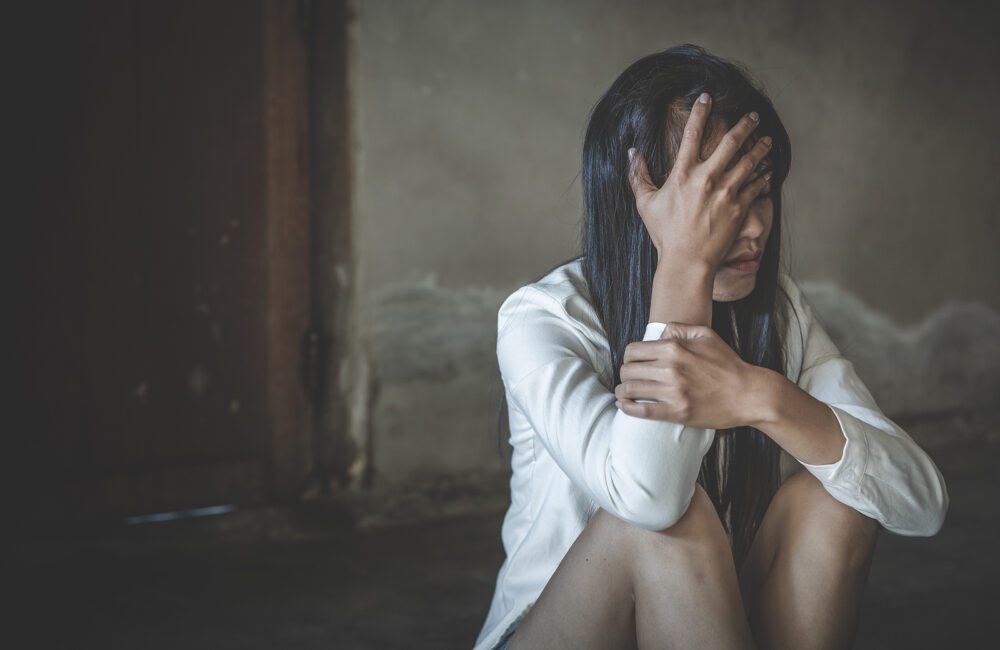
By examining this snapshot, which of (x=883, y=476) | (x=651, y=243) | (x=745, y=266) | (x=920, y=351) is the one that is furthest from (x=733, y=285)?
(x=920, y=351)

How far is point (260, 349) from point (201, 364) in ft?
0.60

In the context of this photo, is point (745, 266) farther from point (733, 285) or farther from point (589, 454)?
point (589, 454)

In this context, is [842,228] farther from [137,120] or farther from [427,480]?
[137,120]

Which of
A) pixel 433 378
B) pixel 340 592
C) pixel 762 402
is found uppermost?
pixel 762 402

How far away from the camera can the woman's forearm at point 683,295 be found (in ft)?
4.00

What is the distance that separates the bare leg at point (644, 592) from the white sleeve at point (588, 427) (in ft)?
0.13

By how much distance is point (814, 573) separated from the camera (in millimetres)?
1248

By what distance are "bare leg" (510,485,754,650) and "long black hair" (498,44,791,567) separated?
0.97 feet

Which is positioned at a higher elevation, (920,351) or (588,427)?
(588,427)

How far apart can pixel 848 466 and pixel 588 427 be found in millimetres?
365

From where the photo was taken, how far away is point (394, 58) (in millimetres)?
2764

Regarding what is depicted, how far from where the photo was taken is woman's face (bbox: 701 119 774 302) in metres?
1.32

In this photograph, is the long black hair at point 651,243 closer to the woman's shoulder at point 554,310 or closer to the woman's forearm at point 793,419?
the woman's shoulder at point 554,310

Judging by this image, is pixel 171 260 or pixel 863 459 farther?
pixel 171 260
